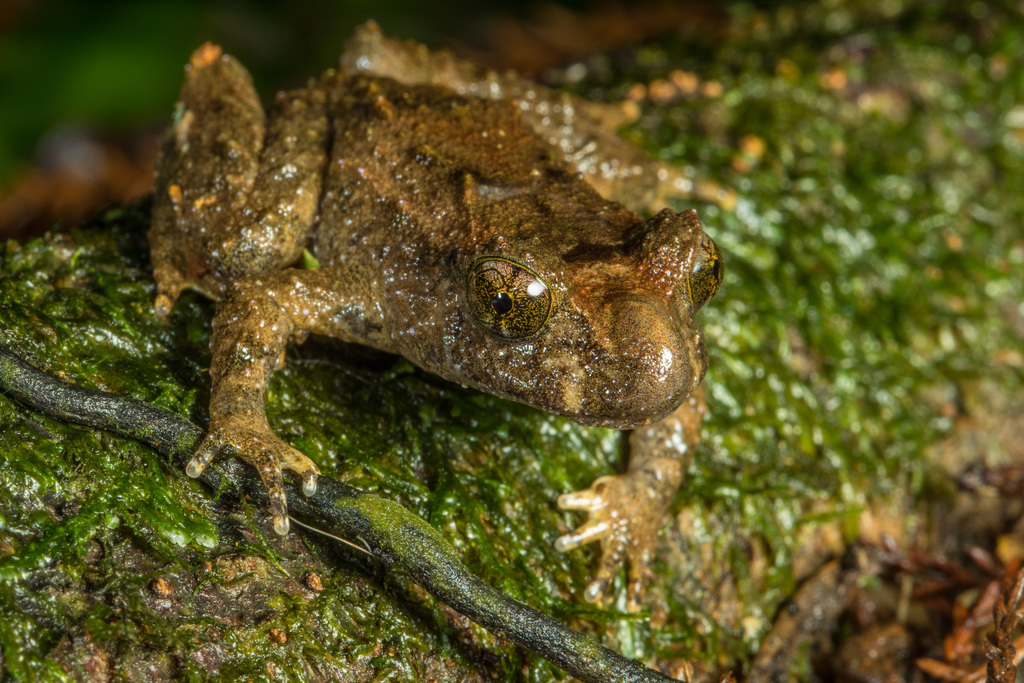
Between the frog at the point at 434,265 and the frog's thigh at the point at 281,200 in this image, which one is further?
the frog's thigh at the point at 281,200

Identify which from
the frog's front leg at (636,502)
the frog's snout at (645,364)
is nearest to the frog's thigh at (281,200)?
the frog's snout at (645,364)

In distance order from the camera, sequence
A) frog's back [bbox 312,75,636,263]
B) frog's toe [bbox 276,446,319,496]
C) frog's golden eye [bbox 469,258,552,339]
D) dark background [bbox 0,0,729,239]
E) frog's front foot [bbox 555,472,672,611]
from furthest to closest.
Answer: dark background [bbox 0,0,729,239] < frog's front foot [bbox 555,472,672,611] < frog's back [bbox 312,75,636,263] < frog's golden eye [bbox 469,258,552,339] < frog's toe [bbox 276,446,319,496]

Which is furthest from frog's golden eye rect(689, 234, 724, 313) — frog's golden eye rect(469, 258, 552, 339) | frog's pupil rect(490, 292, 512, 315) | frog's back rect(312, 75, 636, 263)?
frog's pupil rect(490, 292, 512, 315)

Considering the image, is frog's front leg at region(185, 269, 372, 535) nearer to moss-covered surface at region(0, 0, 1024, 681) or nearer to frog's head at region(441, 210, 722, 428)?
moss-covered surface at region(0, 0, 1024, 681)

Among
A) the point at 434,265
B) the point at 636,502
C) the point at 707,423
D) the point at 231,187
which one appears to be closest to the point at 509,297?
the point at 434,265

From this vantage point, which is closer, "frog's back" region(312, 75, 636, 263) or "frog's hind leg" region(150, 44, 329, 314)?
"frog's back" region(312, 75, 636, 263)

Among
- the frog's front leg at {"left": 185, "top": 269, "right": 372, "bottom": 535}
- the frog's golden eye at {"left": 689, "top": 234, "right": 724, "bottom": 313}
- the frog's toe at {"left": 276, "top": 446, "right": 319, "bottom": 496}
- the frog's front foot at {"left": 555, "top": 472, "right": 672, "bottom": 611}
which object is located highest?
the frog's golden eye at {"left": 689, "top": 234, "right": 724, "bottom": 313}

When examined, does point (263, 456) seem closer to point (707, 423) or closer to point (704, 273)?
point (704, 273)

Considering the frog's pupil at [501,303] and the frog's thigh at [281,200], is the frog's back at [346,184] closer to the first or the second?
the frog's thigh at [281,200]
